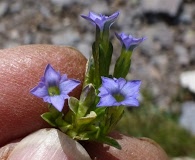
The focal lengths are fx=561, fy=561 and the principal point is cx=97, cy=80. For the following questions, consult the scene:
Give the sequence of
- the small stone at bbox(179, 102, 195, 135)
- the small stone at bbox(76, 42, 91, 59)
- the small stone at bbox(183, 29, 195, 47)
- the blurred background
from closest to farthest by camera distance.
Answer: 1. the small stone at bbox(179, 102, 195, 135)
2. the blurred background
3. the small stone at bbox(76, 42, 91, 59)
4. the small stone at bbox(183, 29, 195, 47)

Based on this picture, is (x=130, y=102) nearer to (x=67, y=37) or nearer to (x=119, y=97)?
(x=119, y=97)

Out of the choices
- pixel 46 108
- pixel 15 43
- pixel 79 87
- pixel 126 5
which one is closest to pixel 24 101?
pixel 46 108

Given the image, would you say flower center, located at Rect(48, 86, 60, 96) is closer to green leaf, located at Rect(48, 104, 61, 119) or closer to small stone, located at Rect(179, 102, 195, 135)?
green leaf, located at Rect(48, 104, 61, 119)

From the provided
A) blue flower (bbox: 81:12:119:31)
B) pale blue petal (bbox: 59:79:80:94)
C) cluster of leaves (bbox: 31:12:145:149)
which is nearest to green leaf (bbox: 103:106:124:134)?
cluster of leaves (bbox: 31:12:145:149)

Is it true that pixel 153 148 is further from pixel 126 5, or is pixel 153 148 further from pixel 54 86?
pixel 126 5

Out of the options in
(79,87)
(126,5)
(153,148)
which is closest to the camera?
(79,87)

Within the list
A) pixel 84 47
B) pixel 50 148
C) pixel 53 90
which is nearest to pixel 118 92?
pixel 53 90
